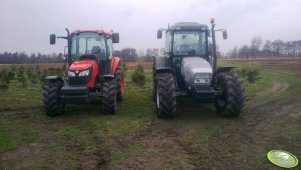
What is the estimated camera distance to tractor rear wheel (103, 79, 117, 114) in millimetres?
9805

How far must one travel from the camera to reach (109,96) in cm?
980

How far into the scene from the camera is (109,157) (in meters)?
6.38

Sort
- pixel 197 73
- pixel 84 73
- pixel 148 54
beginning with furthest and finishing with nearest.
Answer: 1. pixel 148 54
2. pixel 84 73
3. pixel 197 73

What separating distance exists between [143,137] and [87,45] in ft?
15.3

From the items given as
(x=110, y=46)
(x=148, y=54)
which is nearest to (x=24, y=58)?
(x=148, y=54)

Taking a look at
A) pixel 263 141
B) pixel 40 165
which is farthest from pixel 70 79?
pixel 263 141

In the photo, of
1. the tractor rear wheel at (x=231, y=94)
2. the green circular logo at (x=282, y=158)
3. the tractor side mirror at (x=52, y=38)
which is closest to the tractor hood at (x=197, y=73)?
the tractor rear wheel at (x=231, y=94)

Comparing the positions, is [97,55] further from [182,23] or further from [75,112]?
[182,23]

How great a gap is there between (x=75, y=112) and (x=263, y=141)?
586cm

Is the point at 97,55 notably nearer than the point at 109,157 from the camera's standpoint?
No

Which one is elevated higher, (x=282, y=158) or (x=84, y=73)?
(x=84, y=73)

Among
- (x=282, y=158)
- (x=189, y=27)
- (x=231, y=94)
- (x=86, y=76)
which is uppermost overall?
(x=189, y=27)

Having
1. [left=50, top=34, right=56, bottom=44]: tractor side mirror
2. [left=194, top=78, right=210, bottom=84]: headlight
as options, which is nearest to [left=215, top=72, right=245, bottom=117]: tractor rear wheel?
[left=194, top=78, right=210, bottom=84]: headlight

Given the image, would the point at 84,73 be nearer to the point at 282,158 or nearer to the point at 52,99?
the point at 52,99
